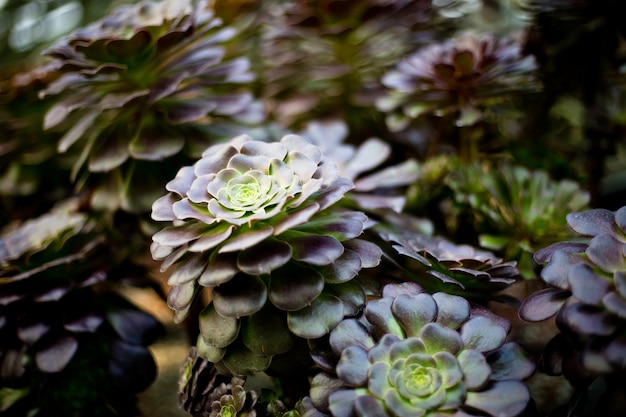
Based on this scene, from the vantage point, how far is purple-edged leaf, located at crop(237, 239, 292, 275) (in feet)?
1.56

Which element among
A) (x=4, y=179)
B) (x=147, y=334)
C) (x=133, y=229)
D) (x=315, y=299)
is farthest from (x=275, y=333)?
(x=4, y=179)

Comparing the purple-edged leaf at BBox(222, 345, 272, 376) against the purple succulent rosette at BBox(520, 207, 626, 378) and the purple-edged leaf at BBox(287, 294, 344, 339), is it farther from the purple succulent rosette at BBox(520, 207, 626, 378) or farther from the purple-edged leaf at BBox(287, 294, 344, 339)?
the purple succulent rosette at BBox(520, 207, 626, 378)

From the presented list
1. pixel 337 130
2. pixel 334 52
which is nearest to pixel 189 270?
pixel 337 130

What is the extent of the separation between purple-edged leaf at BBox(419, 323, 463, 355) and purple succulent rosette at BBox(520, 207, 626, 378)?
0.07 meters

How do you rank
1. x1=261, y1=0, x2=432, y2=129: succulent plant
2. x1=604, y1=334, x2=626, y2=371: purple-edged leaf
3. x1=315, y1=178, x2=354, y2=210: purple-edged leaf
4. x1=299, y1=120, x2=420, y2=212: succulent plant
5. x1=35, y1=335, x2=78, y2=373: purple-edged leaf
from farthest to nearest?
x1=261, y1=0, x2=432, y2=129: succulent plant < x1=299, y1=120, x2=420, y2=212: succulent plant < x1=35, y1=335, x2=78, y2=373: purple-edged leaf < x1=315, y1=178, x2=354, y2=210: purple-edged leaf < x1=604, y1=334, x2=626, y2=371: purple-edged leaf

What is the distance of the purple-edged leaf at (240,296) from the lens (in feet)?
1.61

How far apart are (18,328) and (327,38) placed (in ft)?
2.21

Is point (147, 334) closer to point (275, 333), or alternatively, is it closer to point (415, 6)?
point (275, 333)

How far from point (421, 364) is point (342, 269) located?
0.38 feet

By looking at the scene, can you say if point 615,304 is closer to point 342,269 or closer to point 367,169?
point 342,269

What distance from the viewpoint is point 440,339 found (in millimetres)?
472

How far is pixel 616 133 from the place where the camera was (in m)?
0.88

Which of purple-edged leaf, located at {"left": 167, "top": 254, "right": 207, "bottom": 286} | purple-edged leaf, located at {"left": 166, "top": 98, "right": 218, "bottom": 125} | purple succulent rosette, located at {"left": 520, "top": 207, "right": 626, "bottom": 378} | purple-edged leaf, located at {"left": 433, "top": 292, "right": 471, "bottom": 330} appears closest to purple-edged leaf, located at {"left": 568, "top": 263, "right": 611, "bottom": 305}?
purple succulent rosette, located at {"left": 520, "top": 207, "right": 626, "bottom": 378}

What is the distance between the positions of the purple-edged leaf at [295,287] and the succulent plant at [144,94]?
31cm
